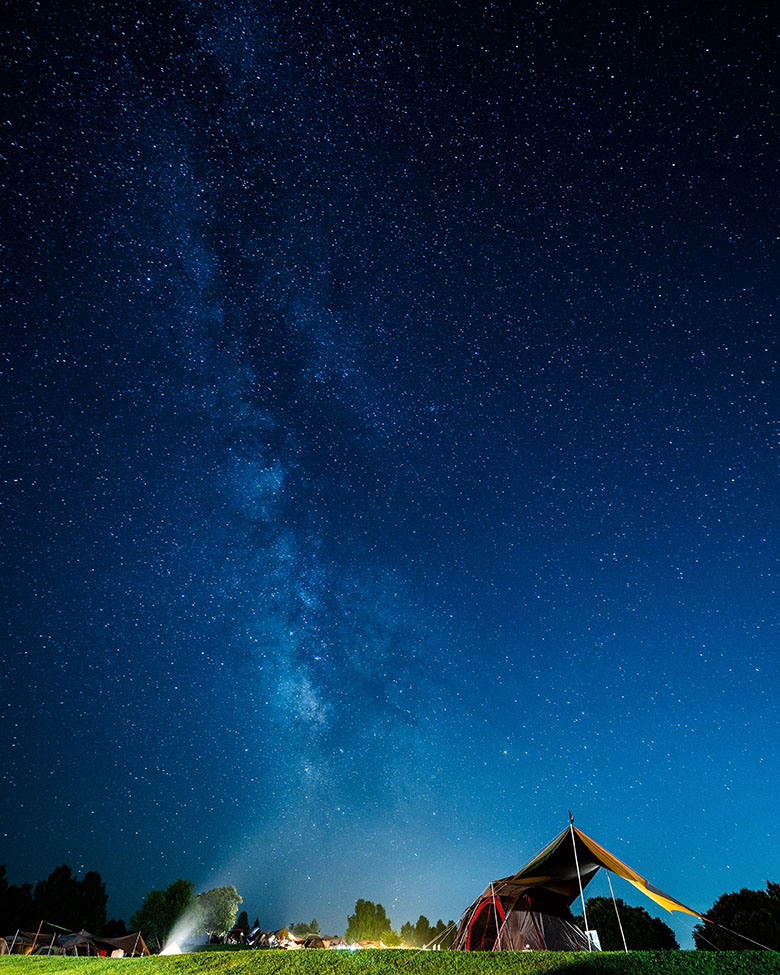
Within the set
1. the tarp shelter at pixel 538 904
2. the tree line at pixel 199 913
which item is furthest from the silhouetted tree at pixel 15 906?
the tarp shelter at pixel 538 904

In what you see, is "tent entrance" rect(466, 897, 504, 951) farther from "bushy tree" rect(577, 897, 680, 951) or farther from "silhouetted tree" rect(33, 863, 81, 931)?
"silhouetted tree" rect(33, 863, 81, 931)

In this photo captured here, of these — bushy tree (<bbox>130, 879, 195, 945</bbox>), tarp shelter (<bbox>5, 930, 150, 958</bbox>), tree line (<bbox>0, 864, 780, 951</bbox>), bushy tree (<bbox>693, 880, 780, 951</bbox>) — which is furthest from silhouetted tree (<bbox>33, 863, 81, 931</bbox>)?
bushy tree (<bbox>693, 880, 780, 951</bbox>)

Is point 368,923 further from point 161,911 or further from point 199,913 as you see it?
point 161,911

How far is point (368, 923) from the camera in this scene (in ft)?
232

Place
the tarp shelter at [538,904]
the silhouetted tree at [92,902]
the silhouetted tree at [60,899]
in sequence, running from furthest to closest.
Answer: the silhouetted tree at [92,902], the silhouetted tree at [60,899], the tarp shelter at [538,904]

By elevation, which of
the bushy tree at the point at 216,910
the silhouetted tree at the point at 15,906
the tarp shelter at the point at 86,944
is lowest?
the tarp shelter at the point at 86,944

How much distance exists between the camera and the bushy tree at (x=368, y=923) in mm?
68500

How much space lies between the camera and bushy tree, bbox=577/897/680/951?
3938cm

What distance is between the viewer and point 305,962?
1205cm

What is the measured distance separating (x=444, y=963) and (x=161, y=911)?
5916 cm

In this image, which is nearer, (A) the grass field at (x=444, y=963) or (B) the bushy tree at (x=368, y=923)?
(A) the grass field at (x=444, y=963)

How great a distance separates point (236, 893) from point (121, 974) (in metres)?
66.7

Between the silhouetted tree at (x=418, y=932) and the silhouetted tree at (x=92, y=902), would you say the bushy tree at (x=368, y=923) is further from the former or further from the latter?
the silhouetted tree at (x=92, y=902)

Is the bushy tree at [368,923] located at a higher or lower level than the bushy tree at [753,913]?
higher
